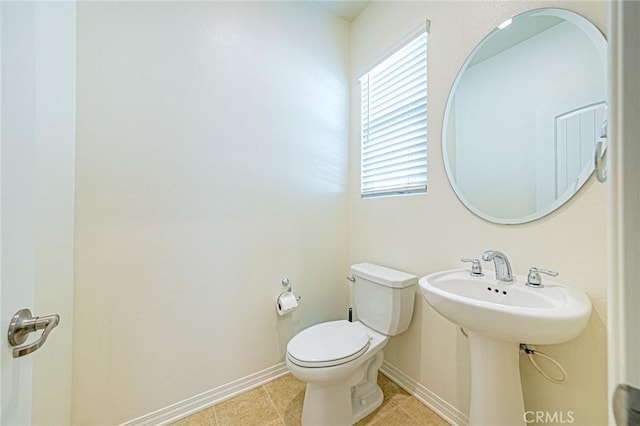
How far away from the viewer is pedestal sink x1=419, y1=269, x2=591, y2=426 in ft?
2.38

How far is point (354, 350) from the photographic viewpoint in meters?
1.22

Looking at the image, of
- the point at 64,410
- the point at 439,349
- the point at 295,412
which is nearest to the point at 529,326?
the point at 439,349

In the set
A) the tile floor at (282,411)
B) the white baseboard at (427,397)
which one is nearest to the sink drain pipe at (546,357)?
the white baseboard at (427,397)

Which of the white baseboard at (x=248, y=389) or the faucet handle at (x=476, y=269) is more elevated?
the faucet handle at (x=476, y=269)

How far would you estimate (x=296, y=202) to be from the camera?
1.76m

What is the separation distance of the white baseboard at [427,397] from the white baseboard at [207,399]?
729 mm

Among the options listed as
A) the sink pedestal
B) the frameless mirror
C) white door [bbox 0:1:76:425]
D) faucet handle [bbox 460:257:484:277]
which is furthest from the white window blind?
white door [bbox 0:1:76:425]

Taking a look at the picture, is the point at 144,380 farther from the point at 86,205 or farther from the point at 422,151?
the point at 422,151

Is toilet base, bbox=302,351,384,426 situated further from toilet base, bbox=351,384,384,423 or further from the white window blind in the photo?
the white window blind

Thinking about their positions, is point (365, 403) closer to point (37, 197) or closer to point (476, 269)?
point (476, 269)

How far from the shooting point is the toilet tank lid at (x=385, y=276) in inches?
55.1

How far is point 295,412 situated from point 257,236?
1.03m

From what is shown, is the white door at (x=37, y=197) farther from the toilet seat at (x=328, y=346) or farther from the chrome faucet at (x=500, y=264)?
the chrome faucet at (x=500, y=264)

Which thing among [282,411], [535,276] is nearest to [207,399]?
[282,411]
